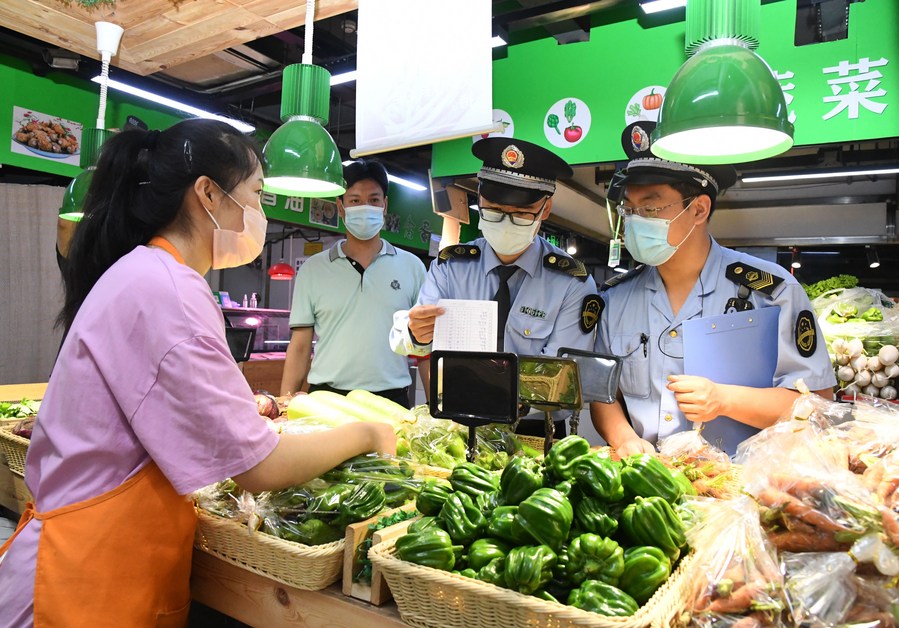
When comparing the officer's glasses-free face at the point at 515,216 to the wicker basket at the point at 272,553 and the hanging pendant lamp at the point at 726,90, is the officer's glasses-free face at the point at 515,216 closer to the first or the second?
the hanging pendant lamp at the point at 726,90

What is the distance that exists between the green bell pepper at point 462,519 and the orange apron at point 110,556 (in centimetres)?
65

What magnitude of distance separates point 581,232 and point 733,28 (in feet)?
36.1

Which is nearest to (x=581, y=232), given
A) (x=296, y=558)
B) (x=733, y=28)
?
(x=733, y=28)

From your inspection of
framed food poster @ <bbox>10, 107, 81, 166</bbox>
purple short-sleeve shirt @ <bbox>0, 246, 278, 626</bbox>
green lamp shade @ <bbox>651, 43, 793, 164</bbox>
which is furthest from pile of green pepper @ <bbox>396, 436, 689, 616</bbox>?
framed food poster @ <bbox>10, 107, 81, 166</bbox>

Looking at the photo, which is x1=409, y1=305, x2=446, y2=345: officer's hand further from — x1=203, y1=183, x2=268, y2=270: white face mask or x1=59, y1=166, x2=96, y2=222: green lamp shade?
x1=59, y1=166, x2=96, y2=222: green lamp shade

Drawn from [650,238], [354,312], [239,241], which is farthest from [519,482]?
[354,312]

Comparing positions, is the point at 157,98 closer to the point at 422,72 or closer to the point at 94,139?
the point at 94,139

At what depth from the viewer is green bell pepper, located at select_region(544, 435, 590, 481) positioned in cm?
132

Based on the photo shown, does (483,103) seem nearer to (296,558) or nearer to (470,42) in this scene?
(470,42)

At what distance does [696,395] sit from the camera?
2086 mm

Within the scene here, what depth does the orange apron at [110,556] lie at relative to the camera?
131cm

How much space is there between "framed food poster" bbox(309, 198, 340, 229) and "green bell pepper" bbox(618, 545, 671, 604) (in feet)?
30.8

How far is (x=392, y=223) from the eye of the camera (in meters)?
12.0

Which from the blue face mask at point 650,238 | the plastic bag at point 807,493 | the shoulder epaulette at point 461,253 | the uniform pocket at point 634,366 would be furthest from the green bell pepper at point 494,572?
the shoulder epaulette at point 461,253
